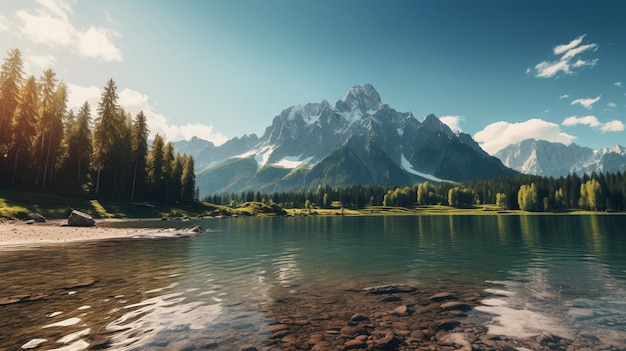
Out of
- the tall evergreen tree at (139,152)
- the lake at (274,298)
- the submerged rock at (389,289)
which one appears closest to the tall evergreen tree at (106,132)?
the tall evergreen tree at (139,152)

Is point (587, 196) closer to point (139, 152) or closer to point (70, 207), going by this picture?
point (139, 152)

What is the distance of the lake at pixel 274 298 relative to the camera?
433 inches

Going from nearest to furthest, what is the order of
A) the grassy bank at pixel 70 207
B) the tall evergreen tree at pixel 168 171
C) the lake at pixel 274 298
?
the lake at pixel 274 298 < the grassy bank at pixel 70 207 < the tall evergreen tree at pixel 168 171

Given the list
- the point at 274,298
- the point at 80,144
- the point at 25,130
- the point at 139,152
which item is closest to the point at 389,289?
the point at 274,298

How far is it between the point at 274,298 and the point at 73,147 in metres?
102

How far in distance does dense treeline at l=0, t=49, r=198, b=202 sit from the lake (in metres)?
57.8

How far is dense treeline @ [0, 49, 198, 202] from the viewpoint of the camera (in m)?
69.2

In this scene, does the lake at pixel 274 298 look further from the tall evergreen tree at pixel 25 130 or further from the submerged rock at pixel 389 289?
the tall evergreen tree at pixel 25 130

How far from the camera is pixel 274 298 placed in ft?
53.3

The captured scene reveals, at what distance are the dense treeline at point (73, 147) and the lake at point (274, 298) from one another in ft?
190

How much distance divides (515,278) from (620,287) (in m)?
5.20

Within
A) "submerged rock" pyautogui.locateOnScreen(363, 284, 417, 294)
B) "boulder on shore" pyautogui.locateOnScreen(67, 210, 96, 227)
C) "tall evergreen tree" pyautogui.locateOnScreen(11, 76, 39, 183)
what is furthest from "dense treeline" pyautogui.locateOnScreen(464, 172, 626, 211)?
"tall evergreen tree" pyautogui.locateOnScreen(11, 76, 39, 183)

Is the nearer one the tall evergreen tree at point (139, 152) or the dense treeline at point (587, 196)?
the tall evergreen tree at point (139, 152)

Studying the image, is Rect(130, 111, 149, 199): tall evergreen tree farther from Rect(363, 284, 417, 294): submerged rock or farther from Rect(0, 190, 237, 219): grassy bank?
Rect(363, 284, 417, 294): submerged rock
